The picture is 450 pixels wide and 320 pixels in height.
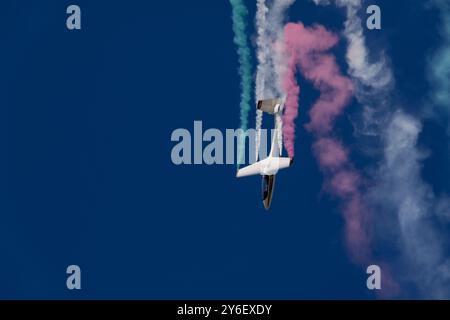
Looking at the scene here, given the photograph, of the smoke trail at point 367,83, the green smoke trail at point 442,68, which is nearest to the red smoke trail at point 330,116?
the smoke trail at point 367,83

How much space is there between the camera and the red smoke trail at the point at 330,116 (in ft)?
237

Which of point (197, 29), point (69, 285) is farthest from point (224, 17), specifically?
point (69, 285)

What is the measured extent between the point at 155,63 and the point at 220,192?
25.1 ft

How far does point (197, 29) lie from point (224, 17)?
6.33ft

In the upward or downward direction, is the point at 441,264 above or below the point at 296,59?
below

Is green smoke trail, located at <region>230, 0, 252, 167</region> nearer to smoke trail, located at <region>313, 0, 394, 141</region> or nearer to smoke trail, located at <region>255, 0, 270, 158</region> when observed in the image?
A: smoke trail, located at <region>255, 0, 270, 158</region>

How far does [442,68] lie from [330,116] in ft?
19.4

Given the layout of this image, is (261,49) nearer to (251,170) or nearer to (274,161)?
(274,161)

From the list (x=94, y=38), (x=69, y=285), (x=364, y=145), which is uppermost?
(x=94, y=38)

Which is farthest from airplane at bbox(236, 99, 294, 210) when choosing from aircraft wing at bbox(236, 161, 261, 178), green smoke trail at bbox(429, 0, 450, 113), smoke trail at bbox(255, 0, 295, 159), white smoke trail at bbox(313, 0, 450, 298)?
green smoke trail at bbox(429, 0, 450, 113)

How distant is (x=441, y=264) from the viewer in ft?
236

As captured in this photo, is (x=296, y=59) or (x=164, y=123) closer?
(x=296, y=59)

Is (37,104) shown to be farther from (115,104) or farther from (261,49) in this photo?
(261,49)

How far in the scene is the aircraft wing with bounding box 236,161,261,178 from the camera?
69.1 meters
